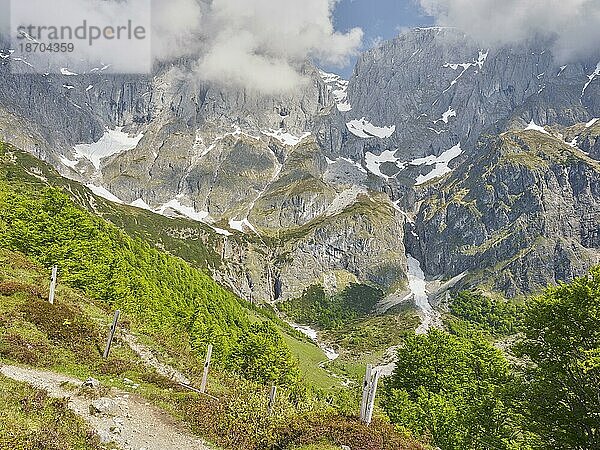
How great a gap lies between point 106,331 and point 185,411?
46.4 ft

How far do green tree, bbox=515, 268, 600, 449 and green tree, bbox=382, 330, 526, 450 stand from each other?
7.02ft

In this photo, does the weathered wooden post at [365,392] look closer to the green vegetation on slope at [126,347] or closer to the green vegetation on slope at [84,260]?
the green vegetation on slope at [126,347]

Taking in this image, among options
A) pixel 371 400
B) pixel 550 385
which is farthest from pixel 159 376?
pixel 550 385

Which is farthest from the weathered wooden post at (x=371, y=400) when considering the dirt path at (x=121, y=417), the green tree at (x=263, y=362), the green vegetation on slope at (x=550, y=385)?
the green tree at (x=263, y=362)

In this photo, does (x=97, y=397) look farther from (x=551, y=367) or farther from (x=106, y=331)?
(x=551, y=367)

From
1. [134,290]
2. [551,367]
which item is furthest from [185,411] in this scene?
[134,290]

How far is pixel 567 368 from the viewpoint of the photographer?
22219mm

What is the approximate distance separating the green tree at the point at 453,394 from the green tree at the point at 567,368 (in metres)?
2.14

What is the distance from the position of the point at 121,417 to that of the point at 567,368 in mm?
21113

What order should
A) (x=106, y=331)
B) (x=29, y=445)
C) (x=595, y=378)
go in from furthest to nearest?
(x=106, y=331)
(x=595, y=378)
(x=29, y=445)

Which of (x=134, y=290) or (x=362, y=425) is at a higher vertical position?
(x=134, y=290)

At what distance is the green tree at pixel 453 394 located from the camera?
28547 millimetres

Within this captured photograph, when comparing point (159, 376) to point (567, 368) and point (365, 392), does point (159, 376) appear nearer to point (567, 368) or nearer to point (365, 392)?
point (365, 392)

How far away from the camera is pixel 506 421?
94.5 ft
